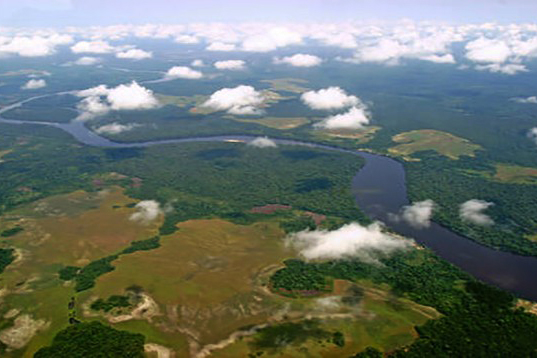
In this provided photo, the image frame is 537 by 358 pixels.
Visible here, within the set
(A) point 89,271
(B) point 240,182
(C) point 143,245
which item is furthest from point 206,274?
(B) point 240,182

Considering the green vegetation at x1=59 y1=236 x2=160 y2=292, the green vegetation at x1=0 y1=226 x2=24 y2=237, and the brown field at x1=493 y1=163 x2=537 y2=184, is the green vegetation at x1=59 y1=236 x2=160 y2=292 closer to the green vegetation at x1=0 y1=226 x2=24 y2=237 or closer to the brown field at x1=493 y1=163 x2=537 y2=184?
the green vegetation at x1=0 y1=226 x2=24 y2=237

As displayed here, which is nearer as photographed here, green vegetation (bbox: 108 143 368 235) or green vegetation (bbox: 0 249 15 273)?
green vegetation (bbox: 0 249 15 273)

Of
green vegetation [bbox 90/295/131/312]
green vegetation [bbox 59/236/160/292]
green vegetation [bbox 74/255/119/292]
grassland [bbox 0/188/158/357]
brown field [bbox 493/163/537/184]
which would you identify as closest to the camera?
grassland [bbox 0/188/158/357]

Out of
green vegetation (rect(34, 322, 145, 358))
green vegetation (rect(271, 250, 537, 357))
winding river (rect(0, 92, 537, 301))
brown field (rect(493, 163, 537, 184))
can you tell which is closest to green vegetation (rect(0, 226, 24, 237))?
green vegetation (rect(34, 322, 145, 358))

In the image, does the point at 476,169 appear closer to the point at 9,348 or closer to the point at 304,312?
the point at 304,312

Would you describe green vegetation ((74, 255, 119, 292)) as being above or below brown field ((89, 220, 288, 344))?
above

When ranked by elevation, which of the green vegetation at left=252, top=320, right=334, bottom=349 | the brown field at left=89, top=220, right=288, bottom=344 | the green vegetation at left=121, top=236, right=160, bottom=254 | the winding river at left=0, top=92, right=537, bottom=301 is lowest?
the winding river at left=0, top=92, right=537, bottom=301

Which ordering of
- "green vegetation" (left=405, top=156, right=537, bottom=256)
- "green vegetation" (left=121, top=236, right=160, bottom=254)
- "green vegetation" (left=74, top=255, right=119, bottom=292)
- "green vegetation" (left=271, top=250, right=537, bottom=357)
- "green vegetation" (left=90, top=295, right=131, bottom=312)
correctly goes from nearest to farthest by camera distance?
1. "green vegetation" (left=271, top=250, right=537, bottom=357)
2. "green vegetation" (left=90, top=295, right=131, bottom=312)
3. "green vegetation" (left=74, top=255, right=119, bottom=292)
4. "green vegetation" (left=121, top=236, right=160, bottom=254)
5. "green vegetation" (left=405, top=156, right=537, bottom=256)

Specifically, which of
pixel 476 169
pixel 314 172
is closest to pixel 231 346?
pixel 314 172
